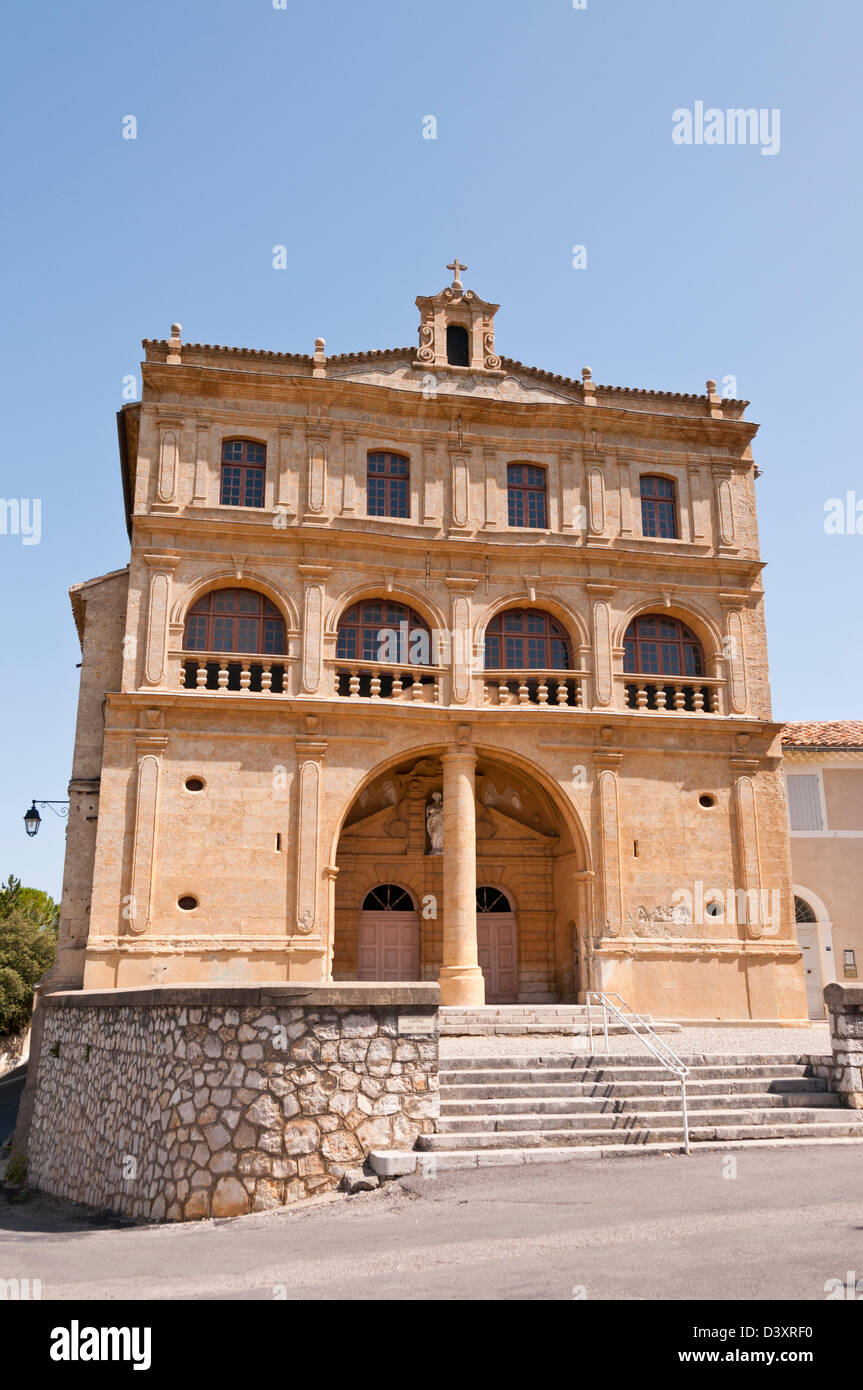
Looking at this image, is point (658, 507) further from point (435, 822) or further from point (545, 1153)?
point (545, 1153)

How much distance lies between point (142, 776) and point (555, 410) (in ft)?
37.1

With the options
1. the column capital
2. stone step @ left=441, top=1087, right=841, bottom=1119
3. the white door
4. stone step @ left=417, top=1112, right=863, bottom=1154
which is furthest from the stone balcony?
stone step @ left=417, top=1112, right=863, bottom=1154

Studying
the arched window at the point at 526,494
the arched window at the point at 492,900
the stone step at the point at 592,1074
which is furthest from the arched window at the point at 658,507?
the stone step at the point at 592,1074

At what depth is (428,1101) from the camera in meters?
11.4

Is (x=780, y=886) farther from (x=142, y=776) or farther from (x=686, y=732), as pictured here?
(x=142, y=776)

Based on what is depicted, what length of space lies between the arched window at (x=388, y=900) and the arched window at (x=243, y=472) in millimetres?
8170

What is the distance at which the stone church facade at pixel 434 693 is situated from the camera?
66.2ft

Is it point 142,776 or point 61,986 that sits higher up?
point 142,776

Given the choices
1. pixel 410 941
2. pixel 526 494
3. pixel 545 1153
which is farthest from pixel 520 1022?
pixel 526 494

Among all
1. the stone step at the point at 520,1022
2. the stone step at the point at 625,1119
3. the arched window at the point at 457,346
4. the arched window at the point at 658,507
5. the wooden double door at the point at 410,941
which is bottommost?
the stone step at the point at 625,1119

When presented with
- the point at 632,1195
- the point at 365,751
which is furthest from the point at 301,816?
the point at 632,1195

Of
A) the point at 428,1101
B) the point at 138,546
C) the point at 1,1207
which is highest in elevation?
the point at 138,546

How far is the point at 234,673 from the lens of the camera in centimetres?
2214

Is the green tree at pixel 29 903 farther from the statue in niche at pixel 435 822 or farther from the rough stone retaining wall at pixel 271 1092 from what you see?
the rough stone retaining wall at pixel 271 1092
